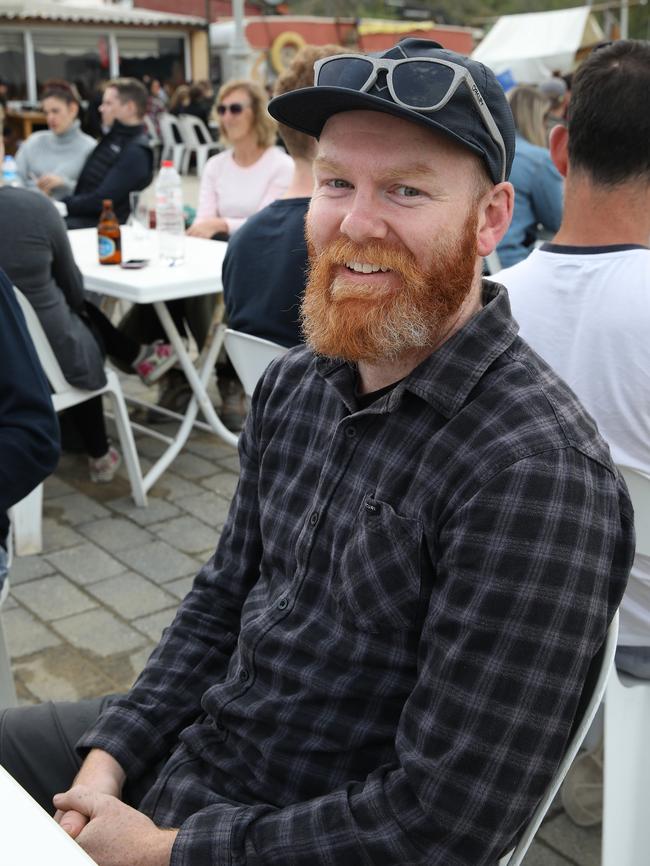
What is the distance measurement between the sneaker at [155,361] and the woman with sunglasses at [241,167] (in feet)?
3.84

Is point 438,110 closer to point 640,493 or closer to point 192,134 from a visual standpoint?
point 640,493

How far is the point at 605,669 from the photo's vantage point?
119cm

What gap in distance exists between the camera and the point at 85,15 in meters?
22.5

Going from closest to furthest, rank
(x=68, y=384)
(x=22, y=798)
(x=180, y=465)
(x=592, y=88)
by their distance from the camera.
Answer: (x=22, y=798), (x=592, y=88), (x=68, y=384), (x=180, y=465)

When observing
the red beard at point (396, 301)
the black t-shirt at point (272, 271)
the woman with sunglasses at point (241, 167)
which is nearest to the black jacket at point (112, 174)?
the woman with sunglasses at point (241, 167)

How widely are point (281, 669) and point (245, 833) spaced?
0.24 metres

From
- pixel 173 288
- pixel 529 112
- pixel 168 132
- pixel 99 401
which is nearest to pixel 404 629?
pixel 173 288

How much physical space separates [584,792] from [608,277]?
1339mm

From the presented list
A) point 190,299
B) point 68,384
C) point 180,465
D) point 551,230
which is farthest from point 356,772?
point 551,230

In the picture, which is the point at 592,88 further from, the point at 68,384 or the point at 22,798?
the point at 68,384

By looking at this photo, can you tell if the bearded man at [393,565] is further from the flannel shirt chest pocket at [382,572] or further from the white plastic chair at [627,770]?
the white plastic chair at [627,770]

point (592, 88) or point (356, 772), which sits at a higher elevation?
point (592, 88)

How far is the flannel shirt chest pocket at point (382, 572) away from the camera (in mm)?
1304

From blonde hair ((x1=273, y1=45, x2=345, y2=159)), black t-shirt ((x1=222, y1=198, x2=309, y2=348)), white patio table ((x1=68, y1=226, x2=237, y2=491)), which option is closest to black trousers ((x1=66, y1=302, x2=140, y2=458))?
white patio table ((x1=68, y1=226, x2=237, y2=491))
